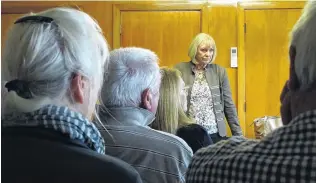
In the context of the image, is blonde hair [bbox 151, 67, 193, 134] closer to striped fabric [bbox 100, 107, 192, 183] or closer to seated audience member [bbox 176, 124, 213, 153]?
seated audience member [bbox 176, 124, 213, 153]

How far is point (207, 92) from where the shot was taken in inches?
142

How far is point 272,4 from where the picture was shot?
4504 millimetres

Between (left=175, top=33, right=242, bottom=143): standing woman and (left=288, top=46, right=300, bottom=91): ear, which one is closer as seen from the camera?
(left=288, top=46, right=300, bottom=91): ear

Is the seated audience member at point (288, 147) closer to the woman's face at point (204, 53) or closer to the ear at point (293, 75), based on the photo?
the ear at point (293, 75)

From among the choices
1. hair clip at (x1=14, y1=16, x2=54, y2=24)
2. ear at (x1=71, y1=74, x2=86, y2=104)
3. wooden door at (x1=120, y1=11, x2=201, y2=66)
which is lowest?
ear at (x1=71, y1=74, x2=86, y2=104)

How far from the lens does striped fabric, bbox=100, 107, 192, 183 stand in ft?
4.71

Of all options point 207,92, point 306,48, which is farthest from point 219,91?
point 306,48

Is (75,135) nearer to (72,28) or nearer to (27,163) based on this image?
(27,163)

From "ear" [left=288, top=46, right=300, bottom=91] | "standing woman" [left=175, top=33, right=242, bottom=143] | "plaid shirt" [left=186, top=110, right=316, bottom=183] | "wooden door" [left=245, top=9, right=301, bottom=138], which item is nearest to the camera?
"plaid shirt" [left=186, top=110, right=316, bottom=183]

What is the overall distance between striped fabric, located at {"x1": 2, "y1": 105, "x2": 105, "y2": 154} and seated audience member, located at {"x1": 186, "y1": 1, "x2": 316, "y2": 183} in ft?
0.80

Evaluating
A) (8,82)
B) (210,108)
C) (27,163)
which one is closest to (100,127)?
(8,82)

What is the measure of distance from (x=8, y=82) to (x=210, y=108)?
104 inches

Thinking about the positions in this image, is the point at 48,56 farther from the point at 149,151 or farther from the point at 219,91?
the point at 219,91

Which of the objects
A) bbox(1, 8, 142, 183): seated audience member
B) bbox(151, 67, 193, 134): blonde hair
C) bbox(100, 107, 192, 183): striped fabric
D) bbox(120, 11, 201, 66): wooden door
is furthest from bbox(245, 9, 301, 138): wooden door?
bbox(1, 8, 142, 183): seated audience member
